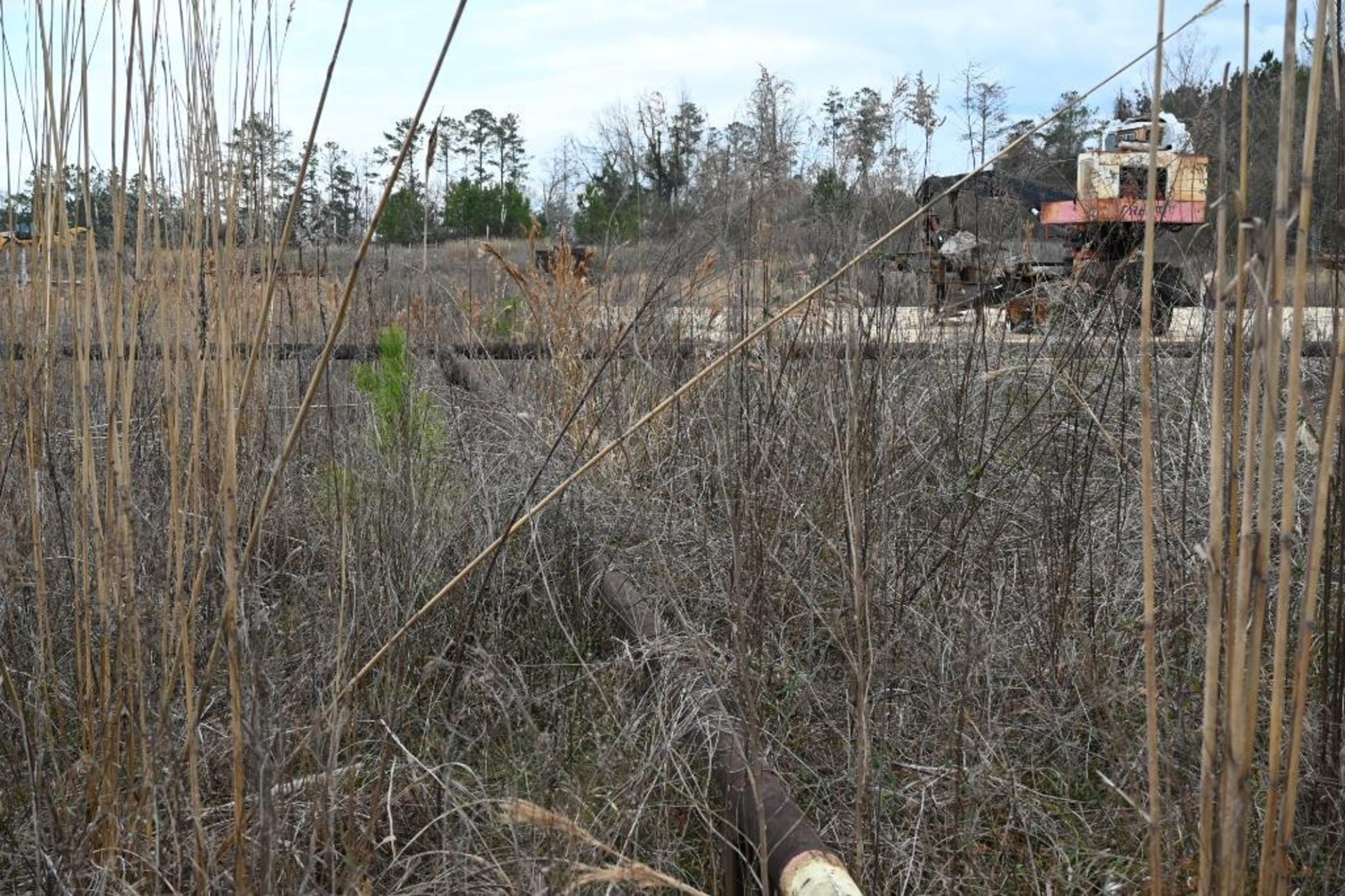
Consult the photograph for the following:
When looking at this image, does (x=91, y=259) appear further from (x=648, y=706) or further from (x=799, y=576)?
(x=799, y=576)

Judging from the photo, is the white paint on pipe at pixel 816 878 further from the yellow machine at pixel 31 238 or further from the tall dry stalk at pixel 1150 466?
the yellow machine at pixel 31 238

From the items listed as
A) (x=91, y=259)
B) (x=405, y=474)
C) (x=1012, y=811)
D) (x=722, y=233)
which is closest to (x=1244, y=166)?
(x=1012, y=811)

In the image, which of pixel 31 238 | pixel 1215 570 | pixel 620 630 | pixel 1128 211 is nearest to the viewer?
pixel 1215 570

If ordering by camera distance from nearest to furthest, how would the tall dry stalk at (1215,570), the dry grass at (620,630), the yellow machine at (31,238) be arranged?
the tall dry stalk at (1215,570) < the dry grass at (620,630) < the yellow machine at (31,238)

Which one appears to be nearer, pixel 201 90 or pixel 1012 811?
pixel 201 90

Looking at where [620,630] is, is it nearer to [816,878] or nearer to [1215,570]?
[816,878]

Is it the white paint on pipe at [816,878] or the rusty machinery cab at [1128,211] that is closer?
the white paint on pipe at [816,878]

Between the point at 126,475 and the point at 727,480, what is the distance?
1673mm

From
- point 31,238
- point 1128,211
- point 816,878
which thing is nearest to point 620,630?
point 816,878

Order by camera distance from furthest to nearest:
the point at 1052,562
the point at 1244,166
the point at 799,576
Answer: the point at 799,576, the point at 1052,562, the point at 1244,166

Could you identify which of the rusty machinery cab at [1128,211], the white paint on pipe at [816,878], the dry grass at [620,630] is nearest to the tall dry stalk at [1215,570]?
the dry grass at [620,630]

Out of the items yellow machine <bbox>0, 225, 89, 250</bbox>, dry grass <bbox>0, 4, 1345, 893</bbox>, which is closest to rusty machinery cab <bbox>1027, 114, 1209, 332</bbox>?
dry grass <bbox>0, 4, 1345, 893</bbox>

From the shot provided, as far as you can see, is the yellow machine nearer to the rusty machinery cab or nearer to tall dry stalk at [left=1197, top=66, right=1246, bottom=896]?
tall dry stalk at [left=1197, top=66, right=1246, bottom=896]

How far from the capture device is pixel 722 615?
2.57m
